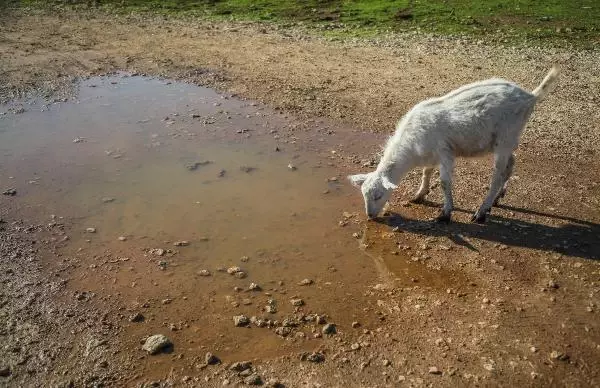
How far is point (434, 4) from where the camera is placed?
68.6 feet

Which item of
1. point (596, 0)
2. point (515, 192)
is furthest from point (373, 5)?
point (515, 192)

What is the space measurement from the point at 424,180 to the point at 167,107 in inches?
248

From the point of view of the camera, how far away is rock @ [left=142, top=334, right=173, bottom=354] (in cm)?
576

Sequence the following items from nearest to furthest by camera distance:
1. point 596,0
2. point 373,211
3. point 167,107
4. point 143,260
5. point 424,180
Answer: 1. point 143,260
2. point 373,211
3. point 424,180
4. point 167,107
5. point 596,0

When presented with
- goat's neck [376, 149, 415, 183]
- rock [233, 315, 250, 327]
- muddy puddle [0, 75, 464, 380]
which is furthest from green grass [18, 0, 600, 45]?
rock [233, 315, 250, 327]

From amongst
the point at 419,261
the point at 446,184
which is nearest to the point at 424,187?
the point at 446,184

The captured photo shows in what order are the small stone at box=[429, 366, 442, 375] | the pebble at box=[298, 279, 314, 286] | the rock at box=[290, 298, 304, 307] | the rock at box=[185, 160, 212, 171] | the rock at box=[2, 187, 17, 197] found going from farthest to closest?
the rock at box=[185, 160, 212, 171] → the rock at box=[2, 187, 17, 197] → the pebble at box=[298, 279, 314, 286] → the rock at box=[290, 298, 304, 307] → the small stone at box=[429, 366, 442, 375]

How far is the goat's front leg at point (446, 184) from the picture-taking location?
8.26 metres

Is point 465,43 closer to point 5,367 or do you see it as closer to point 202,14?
point 202,14

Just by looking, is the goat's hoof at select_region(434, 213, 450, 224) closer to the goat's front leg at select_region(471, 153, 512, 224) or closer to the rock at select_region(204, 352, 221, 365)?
the goat's front leg at select_region(471, 153, 512, 224)

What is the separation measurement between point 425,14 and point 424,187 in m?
12.9

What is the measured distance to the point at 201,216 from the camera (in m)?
→ 8.41

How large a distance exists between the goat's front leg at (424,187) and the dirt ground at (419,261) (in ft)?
0.61

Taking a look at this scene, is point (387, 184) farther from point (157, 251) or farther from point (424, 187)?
point (157, 251)
